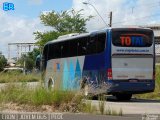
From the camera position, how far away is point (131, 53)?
24.8m

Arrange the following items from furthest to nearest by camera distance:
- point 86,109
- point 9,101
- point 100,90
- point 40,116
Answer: point 100,90, point 9,101, point 86,109, point 40,116

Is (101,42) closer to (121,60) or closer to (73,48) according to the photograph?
(121,60)

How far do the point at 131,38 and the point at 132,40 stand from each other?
0.40 ft

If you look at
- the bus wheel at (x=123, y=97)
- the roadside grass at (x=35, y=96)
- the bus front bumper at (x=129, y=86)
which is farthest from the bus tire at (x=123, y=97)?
the roadside grass at (x=35, y=96)

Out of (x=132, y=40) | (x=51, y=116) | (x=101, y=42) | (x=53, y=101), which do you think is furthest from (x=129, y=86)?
(x=51, y=116)

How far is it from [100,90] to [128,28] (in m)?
7.09

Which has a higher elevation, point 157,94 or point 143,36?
point 143,36

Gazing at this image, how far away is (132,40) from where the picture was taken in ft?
81.9

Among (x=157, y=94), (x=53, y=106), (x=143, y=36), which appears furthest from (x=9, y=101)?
(x=157, y=94)

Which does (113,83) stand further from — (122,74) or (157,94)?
(157,94)

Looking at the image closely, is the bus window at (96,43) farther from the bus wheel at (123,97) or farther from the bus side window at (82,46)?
the bus wheel at (123,97)

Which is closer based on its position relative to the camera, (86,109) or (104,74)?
(86,109)

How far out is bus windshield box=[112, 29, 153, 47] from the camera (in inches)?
969


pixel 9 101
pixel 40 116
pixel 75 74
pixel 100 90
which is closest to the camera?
pixel 40 116
